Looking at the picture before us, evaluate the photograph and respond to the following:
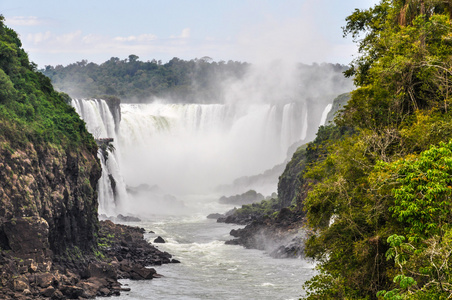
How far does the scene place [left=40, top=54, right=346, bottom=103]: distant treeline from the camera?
148325 mm

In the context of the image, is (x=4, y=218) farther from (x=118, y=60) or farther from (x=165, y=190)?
(x=118, y=60)

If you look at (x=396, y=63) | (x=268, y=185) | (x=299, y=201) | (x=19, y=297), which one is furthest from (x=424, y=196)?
(x=268, y=185)

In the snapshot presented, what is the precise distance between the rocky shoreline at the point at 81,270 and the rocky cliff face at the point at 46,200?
71cm

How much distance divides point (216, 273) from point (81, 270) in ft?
29.1

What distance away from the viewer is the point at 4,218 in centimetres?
2978

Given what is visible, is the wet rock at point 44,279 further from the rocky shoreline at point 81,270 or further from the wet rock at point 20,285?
the wet rock at point 20,285

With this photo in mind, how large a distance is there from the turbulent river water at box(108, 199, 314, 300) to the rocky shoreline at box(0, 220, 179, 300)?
121cm

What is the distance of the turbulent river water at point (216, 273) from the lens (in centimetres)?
3216

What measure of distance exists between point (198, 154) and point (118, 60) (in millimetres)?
100017

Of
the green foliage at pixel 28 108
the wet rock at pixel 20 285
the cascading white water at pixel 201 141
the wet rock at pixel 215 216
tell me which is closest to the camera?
the wet rock at pixel 20 285

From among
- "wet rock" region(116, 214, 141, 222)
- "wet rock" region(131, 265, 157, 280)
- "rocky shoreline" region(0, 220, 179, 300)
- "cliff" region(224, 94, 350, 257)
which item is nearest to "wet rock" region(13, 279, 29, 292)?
"rocky shoreline" region(0, 220, 179, 300)

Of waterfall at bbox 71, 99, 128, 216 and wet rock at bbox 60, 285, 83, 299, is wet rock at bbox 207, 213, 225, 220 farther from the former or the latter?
wet rock at bbox 60, 285, 83, 299

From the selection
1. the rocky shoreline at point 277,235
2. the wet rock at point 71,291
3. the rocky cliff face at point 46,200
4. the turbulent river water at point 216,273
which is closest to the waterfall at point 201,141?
the turbulent river water at point 216,273

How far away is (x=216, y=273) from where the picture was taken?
1485 inches
